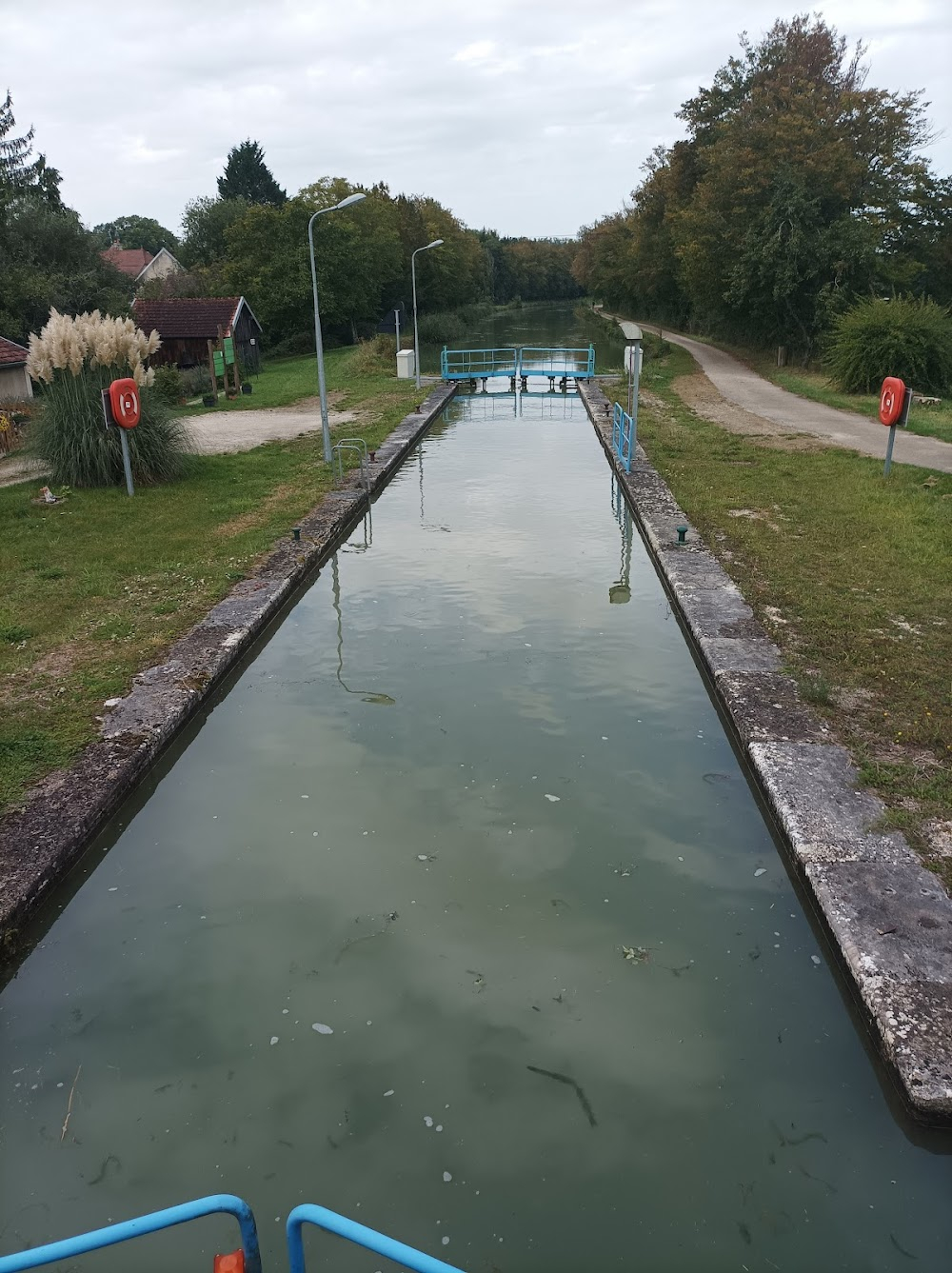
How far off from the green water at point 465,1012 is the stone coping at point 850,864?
205 mm

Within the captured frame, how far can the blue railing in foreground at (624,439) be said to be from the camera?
14.7m

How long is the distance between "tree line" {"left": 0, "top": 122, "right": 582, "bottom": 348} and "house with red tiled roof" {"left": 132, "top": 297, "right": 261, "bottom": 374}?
4.84 ft

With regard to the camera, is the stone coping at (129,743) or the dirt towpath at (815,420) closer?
the stone coping at (129,743)

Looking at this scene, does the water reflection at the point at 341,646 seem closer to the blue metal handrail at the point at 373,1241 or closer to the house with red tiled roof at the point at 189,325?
the blue metal handrail at the point at 373,1241

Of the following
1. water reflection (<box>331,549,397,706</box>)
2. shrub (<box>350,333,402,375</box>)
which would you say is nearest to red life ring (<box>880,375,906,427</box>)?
water reflection (<box>331,549,397,706</box>)

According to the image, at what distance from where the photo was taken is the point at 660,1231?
126 inches

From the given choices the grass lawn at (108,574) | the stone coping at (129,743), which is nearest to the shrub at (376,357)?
the grass lawn at (108,574)

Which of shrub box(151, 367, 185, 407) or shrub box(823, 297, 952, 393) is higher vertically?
shrub box(823, 297, 952, 393)

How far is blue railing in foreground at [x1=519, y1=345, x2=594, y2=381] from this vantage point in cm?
2894

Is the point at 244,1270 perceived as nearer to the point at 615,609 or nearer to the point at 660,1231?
the point at 660,1231

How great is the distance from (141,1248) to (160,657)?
16.5 ft

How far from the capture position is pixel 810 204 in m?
26.5

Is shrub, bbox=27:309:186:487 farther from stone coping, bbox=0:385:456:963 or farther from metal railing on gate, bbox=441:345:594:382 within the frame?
metal railing on gate, bbox=441:345:594:382

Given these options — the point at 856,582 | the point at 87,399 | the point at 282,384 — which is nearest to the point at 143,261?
the point at 282,384
